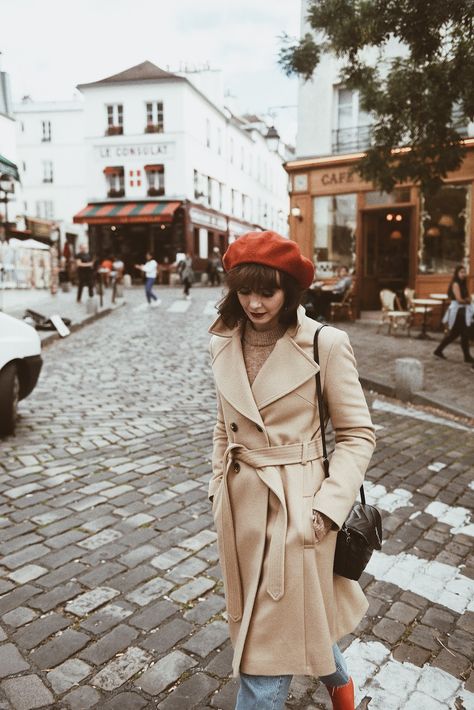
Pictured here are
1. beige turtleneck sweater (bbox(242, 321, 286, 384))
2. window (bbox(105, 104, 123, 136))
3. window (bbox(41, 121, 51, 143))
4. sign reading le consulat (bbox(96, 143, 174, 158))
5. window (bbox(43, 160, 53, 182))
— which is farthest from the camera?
window (bbox(43, 160, 53, 182))

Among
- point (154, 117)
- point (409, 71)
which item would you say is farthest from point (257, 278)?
point (154, 117)

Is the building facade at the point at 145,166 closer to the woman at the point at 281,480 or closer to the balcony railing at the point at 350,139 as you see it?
the balcony railing at the point at 350,139

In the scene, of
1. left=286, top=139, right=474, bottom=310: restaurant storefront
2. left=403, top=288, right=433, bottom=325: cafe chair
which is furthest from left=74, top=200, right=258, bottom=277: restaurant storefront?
left=403, top=288, right=433, bottom=325: cafe chair

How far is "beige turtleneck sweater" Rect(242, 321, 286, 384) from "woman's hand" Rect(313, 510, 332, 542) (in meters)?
0.47

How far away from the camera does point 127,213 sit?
34.4 m

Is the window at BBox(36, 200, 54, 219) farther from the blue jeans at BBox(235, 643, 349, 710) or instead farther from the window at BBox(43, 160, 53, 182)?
the blue jeans at BBox(235, 643, 349, 710)

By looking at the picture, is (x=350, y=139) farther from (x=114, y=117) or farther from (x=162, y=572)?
(x=114, y=117)

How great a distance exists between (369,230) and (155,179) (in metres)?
20.5

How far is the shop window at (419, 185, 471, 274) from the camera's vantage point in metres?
15.6

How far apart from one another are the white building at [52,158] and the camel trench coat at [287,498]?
132ft

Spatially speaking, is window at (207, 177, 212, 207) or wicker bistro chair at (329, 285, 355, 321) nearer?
wicker bistro chair at (329, 285, 355, 321)

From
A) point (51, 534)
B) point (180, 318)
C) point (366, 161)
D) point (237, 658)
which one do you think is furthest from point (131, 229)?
point (237, 658)

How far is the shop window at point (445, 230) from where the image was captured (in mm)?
15617

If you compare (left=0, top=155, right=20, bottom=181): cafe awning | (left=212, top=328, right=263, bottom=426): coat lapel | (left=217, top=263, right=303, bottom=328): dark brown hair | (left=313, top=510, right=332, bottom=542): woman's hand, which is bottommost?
(left=313, top=510, right=332, bottom=542): woman's hand
